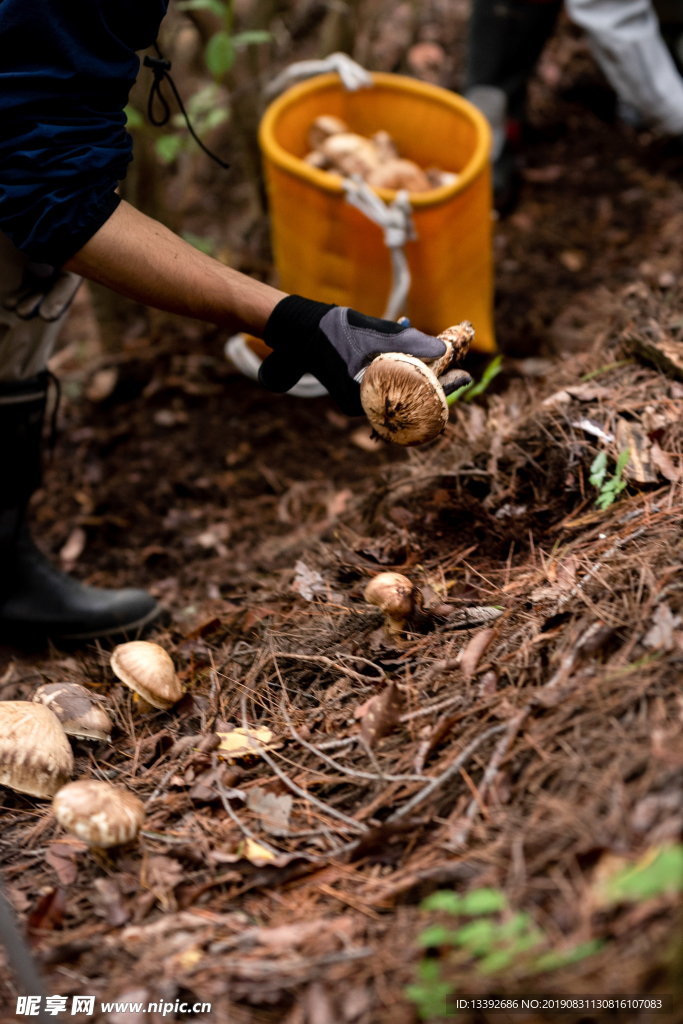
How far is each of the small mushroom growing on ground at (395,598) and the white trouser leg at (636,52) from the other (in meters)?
3.34

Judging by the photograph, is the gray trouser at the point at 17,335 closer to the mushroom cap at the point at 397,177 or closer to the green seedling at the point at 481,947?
the mushroom cap at the point at 397,177

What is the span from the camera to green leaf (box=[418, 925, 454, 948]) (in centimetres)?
103

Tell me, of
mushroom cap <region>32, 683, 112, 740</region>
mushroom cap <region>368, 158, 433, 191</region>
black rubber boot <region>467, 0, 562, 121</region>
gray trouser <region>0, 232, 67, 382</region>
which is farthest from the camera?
black rubber boot <region>467, 0, 562, 121</region>

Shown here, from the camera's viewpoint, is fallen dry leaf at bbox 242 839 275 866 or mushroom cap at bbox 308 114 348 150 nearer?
fallen dry leaf at bbox 242 839 275 866

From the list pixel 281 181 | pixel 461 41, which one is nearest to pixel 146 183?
pixel 281 181

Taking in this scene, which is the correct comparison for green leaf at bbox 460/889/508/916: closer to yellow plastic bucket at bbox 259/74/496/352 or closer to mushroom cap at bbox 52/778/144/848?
mushroom cap at bbox 52/778/144/848

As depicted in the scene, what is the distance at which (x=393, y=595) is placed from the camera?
164 centimetres

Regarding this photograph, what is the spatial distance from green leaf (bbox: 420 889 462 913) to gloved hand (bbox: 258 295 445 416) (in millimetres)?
1131

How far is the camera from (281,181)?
2.91m

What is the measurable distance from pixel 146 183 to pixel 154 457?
128cm

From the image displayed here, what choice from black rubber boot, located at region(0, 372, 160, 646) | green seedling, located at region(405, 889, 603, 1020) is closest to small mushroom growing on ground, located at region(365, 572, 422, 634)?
green seedling, located at region(405, 889, 603, 1020)

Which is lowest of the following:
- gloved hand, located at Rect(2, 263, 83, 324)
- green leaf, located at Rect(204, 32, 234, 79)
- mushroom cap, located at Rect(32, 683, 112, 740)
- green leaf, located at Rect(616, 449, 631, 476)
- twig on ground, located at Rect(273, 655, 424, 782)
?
mushroom cap, located at Rect(32, 683, 112, 740)

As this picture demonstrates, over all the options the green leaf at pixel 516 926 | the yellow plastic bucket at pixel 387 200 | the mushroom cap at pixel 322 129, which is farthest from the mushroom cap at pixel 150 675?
the mushroom cap at pixel 322 129

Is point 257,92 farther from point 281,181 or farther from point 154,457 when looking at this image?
point 154,457
